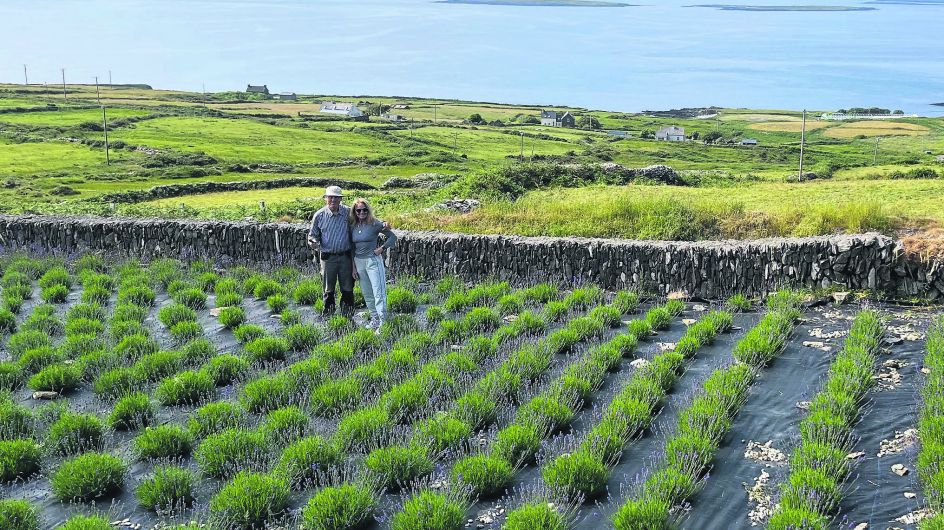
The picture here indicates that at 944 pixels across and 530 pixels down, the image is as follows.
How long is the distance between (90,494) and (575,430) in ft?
12.3

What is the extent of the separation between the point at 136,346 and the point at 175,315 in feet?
4.36

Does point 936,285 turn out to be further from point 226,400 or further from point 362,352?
point 226,400

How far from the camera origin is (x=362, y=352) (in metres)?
9.46

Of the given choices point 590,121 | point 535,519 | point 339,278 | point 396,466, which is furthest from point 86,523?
point 590,121

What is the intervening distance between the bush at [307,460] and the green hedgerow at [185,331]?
3.72m

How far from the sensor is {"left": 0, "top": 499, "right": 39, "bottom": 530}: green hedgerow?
5828mm

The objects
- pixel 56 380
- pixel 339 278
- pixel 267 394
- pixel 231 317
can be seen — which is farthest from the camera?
pixel 339 278

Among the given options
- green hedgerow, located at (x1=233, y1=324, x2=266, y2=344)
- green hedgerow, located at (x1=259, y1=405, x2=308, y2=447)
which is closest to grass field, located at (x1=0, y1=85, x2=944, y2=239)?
green hedgerow, located at (x1=233, y1=324, x2=266, y2=344)

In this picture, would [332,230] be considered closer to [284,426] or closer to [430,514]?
[284,426]

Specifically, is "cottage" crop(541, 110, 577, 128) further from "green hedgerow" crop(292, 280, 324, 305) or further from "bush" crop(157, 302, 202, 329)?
"bush" crop(157, 302, 202, 329)

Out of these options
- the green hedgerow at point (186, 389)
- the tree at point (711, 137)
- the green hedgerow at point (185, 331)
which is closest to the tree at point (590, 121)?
the tree at point (711, 137)

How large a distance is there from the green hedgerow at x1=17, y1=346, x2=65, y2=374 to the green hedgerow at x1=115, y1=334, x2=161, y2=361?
0.61 metres

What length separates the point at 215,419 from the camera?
7457 millimetres

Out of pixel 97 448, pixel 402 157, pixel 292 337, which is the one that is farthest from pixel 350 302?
pixel 402 157
